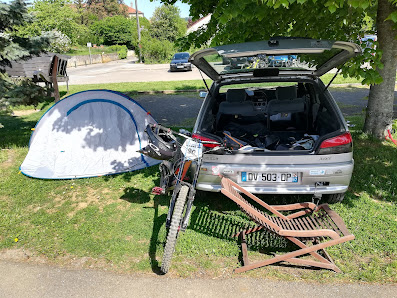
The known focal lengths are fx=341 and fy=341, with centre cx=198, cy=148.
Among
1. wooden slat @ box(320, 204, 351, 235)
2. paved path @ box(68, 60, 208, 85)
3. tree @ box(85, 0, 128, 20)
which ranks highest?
tree @ box(85, 0, 128, 20)

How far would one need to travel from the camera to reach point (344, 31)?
626cm

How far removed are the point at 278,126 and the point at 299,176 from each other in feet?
5.25

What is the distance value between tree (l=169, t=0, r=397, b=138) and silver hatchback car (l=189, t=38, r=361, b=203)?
73 centimetres

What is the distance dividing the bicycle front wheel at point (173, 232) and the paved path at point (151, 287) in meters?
0.16

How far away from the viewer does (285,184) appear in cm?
384

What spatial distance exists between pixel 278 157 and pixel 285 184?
318 millimetres

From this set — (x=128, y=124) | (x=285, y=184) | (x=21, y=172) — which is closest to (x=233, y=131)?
(x=285, y=184)

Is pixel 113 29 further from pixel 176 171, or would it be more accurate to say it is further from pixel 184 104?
pixel 176 171

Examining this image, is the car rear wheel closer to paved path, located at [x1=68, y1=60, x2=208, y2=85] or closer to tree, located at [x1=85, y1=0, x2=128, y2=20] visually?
paved path, located at [x1=68, y1=60, x2=208, y2=85]

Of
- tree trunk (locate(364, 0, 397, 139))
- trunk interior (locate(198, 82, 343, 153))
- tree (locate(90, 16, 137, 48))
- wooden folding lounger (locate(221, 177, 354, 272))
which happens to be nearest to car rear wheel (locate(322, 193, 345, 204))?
wooden folding lounger (locate(221, 177, 354, 272))

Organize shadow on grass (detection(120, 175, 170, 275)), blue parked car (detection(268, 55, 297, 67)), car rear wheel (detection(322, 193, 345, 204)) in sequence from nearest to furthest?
shadow on grass (detection(120, 175, 170, 275)) < car rear wheel (detection(322, 193, 345, 204)) < blue parked car (detection(268, 55, 297, 67))

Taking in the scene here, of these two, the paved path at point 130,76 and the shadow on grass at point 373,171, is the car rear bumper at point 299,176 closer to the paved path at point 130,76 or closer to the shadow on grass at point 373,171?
the shadow on grass at point 373,171

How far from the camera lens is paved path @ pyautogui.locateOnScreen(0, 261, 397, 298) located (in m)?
2.99

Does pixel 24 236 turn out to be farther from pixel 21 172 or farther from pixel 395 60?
pixel 395 60
